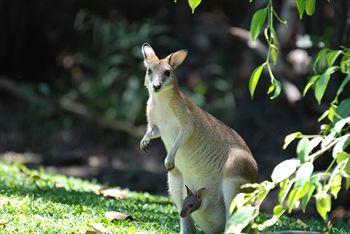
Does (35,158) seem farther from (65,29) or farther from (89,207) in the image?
(89,207)

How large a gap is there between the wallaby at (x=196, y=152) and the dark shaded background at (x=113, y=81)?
3.98 meters

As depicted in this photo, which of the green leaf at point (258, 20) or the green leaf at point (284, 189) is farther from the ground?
the green leaf at point (258, 20)

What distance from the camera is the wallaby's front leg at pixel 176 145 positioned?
481 centimetres

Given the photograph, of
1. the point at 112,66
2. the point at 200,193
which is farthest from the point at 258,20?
the point at 112,66

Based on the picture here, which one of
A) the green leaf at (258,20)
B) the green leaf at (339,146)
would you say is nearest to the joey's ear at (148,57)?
the green leaf at (258,20)

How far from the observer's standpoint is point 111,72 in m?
11.9

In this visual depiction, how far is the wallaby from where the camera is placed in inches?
190

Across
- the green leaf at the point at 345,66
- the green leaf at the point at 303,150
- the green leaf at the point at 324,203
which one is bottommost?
the green leaf at the point at 324,203

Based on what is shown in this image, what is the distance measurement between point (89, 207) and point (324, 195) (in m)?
2.24

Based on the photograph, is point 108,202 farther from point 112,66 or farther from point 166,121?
point 112,66

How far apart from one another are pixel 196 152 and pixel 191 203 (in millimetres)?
407

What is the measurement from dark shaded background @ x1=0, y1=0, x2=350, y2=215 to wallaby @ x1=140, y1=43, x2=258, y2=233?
398cm

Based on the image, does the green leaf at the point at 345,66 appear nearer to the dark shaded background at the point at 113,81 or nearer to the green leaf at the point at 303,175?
the green leaf at the point at 303,175

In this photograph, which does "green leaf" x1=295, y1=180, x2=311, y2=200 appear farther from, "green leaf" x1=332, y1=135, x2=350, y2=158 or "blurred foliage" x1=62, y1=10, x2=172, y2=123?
"blurred foliage" x1=62, y1=10, x2=172, y2=123
